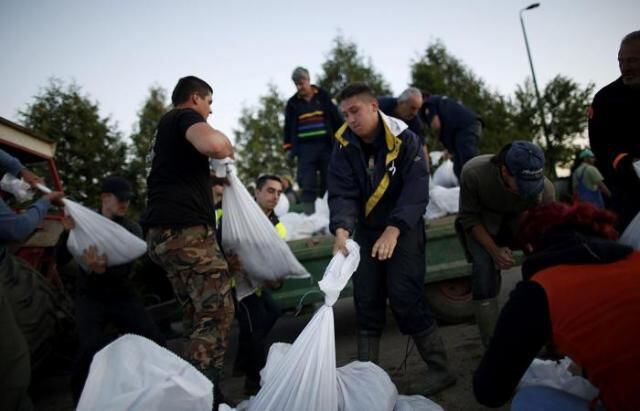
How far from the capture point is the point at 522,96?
20.2 metres

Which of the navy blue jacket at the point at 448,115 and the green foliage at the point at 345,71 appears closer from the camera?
the navy blue jacket at the point at 448,115

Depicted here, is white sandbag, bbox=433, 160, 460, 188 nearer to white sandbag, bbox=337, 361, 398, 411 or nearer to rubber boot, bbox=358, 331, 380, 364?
rubber boot, bbox=358, 331, 380, 364

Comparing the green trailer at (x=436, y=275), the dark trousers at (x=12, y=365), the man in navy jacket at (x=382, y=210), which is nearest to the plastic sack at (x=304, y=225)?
the green trailer at (x=436, y=275)

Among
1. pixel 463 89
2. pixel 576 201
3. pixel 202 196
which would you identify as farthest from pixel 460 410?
pixel 463 89

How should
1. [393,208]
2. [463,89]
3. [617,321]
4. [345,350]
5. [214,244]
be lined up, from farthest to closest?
[463,89] < [345,350] < [393,208] < [214,244] < [617,321]

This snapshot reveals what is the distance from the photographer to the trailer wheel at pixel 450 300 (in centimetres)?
360

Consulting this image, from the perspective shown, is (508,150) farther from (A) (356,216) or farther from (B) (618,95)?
(A) (356,216)

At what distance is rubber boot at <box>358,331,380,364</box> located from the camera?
8.11 feet

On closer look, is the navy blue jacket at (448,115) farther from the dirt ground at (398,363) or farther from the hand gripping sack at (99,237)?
the hand gripping sack at (99,237)

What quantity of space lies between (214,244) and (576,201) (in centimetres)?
166

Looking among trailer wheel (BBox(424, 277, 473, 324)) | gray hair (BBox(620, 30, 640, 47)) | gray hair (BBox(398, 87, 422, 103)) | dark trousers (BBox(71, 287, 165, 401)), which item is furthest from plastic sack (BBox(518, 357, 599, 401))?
gray hair (BBox(398, 87, 422, 103))

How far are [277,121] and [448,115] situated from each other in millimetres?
17556

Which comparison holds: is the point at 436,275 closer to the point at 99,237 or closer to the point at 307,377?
the point at 307,377

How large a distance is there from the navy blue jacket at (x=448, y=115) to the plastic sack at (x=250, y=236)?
2.62m
